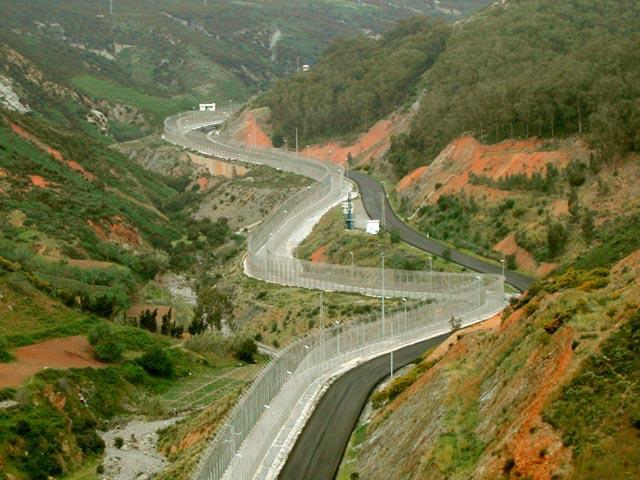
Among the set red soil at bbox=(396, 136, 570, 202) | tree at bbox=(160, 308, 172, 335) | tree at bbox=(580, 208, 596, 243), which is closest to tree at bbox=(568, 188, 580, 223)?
tree at bbox=(580, 208, 596, 243)

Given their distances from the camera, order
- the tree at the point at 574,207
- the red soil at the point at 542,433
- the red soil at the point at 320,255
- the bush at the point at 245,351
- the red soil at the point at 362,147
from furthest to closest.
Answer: the red soil at the point at 362,147 → the red soil at the point at 320,255 → the tree at the point at 574,207 → the bush at the point at 245,351 → the red soil at the point at 542,433

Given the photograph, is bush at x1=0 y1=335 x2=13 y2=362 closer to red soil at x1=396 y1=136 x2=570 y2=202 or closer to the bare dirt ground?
the bare dirt ground

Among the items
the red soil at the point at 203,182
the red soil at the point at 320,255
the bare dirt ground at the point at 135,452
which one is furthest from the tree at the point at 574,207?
the red soil at the point at 203,182

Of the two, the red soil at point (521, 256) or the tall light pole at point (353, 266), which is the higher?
the red soil at point (521, 256)

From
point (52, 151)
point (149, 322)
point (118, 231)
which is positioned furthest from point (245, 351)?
point (52, 151)

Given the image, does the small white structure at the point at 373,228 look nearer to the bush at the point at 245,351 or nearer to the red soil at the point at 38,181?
the bush at the point at 245,351

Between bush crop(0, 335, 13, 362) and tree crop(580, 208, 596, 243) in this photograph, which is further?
tree crop(580, 208, 596, 243)

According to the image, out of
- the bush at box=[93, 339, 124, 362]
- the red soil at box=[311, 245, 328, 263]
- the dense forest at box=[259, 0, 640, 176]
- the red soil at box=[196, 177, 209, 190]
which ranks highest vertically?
the dense forest at box=[259, 0, 640, 176]
